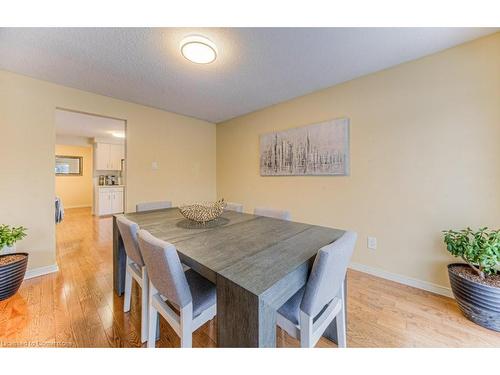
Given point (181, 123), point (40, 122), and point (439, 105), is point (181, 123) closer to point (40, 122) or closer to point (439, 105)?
point (40, 122)

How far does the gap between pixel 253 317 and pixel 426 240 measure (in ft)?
6.70

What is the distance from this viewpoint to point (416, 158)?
1.87 meters

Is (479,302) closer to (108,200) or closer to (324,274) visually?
(324,274)

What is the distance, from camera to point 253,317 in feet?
2.01

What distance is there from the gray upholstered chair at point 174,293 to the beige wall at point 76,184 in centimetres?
727

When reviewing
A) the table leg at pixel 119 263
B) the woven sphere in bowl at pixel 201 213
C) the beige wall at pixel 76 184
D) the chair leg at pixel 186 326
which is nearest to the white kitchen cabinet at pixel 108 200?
the beige wall at pixel 76 184

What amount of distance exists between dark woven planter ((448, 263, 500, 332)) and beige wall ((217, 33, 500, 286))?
0.36 metres

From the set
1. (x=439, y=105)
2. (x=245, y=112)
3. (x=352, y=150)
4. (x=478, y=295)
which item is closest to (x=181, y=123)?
(x=245, y=112)

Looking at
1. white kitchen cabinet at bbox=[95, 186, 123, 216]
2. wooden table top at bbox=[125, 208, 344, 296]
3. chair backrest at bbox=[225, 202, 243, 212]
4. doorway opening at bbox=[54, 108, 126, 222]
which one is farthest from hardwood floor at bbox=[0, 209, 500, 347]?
white kitchen cabinet at bbox=[95, 186, 123, 216]

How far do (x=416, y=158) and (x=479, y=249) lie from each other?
862 mm

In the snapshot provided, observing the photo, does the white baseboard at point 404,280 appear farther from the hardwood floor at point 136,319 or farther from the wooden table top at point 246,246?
the wooden table top at point 246,246
